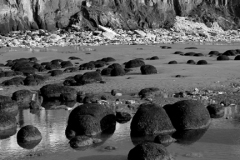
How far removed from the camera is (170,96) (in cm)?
1827

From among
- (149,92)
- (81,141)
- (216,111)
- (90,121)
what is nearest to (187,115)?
(216,111)

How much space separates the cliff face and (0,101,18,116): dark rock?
3578 centimetres

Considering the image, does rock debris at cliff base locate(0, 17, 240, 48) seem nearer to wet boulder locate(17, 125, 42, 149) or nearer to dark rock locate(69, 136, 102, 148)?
wet boulder locate(17, 125, 42, 149)

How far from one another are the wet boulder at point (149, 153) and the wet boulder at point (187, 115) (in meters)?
3.24

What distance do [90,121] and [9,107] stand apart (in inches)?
187

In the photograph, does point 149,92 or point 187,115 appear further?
point 149,92

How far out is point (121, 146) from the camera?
12219 millimetres

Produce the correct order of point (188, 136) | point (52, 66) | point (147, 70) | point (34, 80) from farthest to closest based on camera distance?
point (52, 66)
point (147, 70)
point (34, 80)
point (188, 136)

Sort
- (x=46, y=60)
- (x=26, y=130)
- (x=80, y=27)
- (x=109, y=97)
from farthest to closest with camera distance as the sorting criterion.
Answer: (x=80, y=27), (x=46, y=60), (x=109, y=97), (x=26, y=130)

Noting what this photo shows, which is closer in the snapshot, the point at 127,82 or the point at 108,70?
the point at 127,82

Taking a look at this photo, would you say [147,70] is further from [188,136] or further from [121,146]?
[121,146]

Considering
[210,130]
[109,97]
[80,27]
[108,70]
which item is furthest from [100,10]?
[210,130]

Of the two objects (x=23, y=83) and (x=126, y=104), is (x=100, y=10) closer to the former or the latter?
(x=23, y=83)

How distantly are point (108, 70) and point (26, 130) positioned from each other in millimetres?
12083
